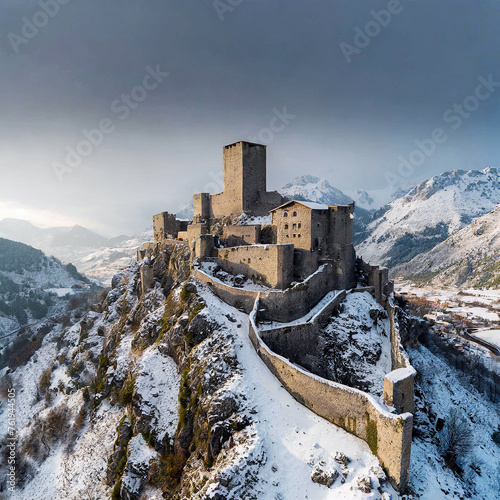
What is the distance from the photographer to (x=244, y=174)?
48.4m

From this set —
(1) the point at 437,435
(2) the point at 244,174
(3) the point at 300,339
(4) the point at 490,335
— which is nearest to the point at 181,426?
(3) the point at 300,339

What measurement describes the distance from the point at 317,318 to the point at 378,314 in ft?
30.1

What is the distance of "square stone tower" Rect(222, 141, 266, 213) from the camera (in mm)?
48500

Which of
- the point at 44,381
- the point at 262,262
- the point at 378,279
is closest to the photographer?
the point at 262,262

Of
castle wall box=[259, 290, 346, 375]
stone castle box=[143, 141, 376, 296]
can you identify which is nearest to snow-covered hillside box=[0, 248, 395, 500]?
castle wall box=[259, 290, 346, 375]

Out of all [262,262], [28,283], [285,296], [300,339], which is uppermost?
[262,262]

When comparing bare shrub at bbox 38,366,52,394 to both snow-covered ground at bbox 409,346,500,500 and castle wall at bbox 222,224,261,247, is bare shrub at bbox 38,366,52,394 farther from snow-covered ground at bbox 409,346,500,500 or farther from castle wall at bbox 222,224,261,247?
snow-covered ground at bbox 409,346,500,500

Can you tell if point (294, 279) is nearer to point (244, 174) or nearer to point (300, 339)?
point (300, 339)

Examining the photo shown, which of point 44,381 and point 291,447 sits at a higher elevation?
point 291,447

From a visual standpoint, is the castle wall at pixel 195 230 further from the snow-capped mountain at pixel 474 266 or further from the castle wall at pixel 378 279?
the snow-capped mountain at pixel 474 266

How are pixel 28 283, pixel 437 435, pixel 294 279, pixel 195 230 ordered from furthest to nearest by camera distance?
pixel 28 283 < pixel 195 230 < pixel 294 279 < pixel 437 435

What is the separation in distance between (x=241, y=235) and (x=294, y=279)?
36.5 feet

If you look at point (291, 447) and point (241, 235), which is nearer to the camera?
point (291, 447)

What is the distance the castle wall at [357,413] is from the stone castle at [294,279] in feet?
0.22
